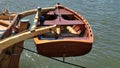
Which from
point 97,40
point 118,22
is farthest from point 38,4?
point 97,40

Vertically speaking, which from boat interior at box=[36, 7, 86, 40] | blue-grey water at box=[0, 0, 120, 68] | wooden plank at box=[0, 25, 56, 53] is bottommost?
blue-grey water at box=[0, 0, 120, 68]

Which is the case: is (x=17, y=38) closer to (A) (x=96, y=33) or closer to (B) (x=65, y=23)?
(B) (x=65, y=23)

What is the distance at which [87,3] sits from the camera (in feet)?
72.0

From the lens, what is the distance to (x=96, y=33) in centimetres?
1534

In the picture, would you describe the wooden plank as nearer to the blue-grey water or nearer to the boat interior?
the boat interior

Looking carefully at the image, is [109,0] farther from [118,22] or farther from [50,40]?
[50,40]

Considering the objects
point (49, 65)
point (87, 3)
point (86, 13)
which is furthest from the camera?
point (87, 3)

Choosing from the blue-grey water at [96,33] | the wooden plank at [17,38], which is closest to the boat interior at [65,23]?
the wooden plank at [17,38]

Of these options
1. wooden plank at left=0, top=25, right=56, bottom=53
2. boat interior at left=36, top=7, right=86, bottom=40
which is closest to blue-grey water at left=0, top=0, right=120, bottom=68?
boat interior at left=36, top=7, right=86, bottom=40

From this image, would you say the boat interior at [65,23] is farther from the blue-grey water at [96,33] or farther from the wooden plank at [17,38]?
the blue-grey water at [96,33]

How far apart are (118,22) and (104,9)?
3125 mm

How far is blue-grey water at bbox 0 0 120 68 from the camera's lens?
12.0 metres

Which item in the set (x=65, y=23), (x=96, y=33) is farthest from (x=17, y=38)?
(x=96, y=33)

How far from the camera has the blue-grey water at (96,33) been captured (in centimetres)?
1199
